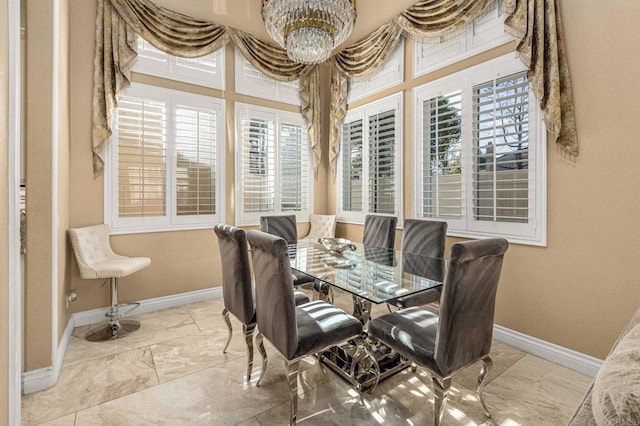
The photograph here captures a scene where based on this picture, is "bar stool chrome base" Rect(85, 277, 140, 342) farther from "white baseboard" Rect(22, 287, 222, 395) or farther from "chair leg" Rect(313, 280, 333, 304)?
"chair leg" Rect(313, 280, 333, 304)

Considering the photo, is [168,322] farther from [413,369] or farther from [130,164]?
[413,369]

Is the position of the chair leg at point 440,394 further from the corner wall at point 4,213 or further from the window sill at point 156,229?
the window sill at point 156,229

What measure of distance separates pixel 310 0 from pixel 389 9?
1.77 m

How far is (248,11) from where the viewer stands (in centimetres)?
392

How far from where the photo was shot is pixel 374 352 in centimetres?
225

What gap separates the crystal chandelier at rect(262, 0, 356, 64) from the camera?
2.41m

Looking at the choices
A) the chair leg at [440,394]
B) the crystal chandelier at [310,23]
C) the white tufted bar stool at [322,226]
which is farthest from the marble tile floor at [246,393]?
the crystal chandelier at [310,23]

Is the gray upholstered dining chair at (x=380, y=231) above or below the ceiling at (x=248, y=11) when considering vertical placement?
below

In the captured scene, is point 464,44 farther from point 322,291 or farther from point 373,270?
point 322,291

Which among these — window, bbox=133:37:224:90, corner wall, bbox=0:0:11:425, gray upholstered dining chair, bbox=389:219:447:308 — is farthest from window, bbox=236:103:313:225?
corner wall, bbox=0:0:11:425

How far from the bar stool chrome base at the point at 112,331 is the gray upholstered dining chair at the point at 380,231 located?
99.2 inches

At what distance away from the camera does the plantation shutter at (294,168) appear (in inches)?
171

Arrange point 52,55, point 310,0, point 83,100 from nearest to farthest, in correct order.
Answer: point 52,55 → point 310,0 → point 83,100

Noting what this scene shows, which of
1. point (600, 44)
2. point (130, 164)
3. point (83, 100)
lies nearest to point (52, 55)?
point (83, 100)
